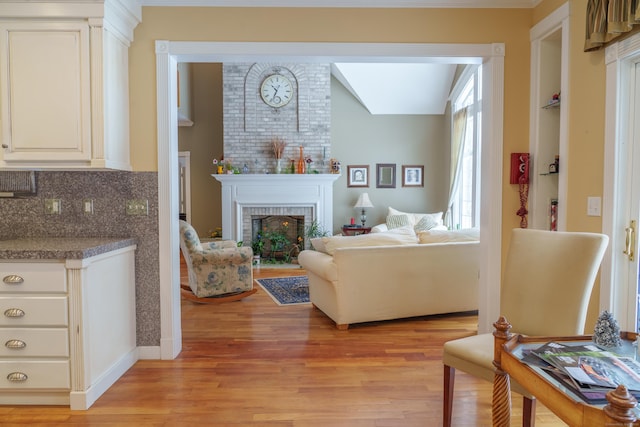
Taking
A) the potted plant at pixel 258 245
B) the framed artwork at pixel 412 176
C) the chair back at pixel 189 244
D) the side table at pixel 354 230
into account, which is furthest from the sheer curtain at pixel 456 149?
the chair back at pixel 189 244

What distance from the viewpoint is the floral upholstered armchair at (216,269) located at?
481cm

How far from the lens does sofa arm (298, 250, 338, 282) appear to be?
3.82 metres

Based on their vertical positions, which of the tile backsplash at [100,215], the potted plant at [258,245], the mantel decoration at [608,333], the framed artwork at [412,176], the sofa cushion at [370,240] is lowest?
the potted plant at [258,245]

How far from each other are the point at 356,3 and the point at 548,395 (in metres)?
2.80

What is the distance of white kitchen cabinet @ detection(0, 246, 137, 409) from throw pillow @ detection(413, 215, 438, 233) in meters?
5.62

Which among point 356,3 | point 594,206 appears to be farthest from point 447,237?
point 356,3

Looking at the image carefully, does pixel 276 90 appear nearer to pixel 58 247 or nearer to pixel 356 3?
pixel 356 3

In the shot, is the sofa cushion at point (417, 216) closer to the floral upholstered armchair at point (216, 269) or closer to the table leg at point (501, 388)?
the floral upholstered armchair at point (216, 269)

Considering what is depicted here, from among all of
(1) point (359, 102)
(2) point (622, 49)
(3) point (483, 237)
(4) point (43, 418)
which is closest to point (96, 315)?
(4) point (43, 418)

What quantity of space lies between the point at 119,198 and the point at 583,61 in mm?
3170

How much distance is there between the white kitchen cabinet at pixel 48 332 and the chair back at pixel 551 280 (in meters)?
2.36

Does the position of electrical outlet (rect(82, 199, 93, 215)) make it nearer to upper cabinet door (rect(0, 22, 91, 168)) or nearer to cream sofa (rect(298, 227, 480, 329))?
upper cabinet door (rect(0, 22, 91, 168))

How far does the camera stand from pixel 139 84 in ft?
10.2

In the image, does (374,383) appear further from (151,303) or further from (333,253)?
(151,303)
